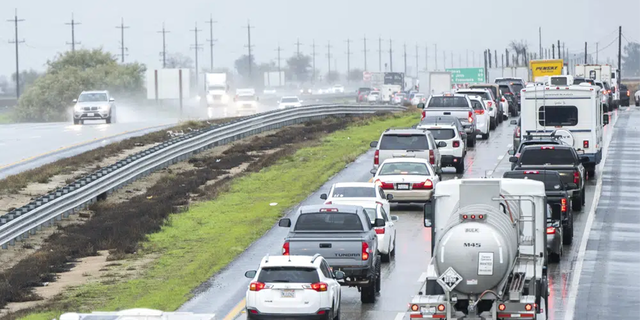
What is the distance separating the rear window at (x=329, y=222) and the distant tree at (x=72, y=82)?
300ft

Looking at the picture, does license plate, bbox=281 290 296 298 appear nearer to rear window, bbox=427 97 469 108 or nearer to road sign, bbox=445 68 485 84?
rear window, bbox=427 97 469 108

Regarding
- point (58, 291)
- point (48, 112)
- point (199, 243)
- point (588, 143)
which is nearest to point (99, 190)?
point (199, 243)

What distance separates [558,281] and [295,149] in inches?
1201

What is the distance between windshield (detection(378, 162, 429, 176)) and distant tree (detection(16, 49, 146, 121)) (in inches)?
3132

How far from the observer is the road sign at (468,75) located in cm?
12912

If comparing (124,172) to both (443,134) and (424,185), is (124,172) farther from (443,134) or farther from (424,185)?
(424,185)

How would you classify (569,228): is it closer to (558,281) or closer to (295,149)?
(558,281)

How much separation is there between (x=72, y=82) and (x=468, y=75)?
138 ft

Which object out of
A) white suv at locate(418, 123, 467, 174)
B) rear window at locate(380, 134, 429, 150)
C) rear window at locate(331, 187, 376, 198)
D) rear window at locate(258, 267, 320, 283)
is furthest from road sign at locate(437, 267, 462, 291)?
white suv at locate(418, 123, 467, 174)

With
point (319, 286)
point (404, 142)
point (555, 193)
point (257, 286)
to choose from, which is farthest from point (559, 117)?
point (257, 286)

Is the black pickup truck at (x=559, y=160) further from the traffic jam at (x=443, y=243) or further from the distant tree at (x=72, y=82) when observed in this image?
the distant tree at (x=72, y=82)

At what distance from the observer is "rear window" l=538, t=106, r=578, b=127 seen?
4084cm

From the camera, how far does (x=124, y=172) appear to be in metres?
42.0

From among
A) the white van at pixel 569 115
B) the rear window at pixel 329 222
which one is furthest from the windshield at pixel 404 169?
the rear window at pixel 329 222
